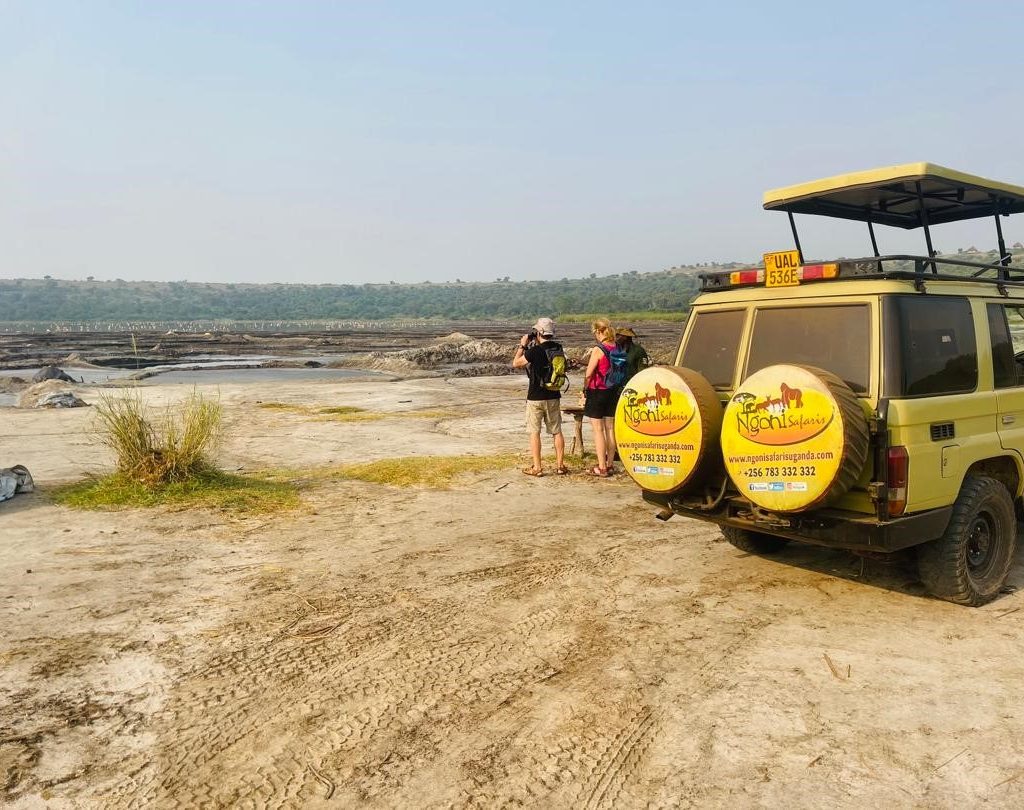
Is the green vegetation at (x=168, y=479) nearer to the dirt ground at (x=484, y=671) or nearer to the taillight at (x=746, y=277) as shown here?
the dirt ground at (x=484, y=671)

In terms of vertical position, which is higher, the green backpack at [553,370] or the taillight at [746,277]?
the taillight at [746,277]

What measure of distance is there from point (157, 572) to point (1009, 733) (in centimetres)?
568

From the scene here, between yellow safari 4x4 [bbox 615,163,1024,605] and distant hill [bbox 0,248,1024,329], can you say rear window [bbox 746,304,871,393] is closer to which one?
yellow safari 4x4 [bbox 615,163,1024,605]

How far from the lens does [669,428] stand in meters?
5.44

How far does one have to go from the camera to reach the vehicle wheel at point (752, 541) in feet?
21.6

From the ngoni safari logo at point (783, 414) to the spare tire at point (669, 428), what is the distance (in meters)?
0.33

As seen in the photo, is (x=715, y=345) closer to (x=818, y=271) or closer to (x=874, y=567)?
(x=818, y=271)

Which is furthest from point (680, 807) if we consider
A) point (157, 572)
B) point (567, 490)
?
point (567, 490)

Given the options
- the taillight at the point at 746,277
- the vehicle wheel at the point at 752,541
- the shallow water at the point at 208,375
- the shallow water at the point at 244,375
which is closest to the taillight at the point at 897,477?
the taillight at the point at 746,277

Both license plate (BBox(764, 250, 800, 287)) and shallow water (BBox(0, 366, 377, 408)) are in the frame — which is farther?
shallow water (BBox(0, 366, 377, 408))

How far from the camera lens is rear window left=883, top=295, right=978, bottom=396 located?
496 centimetres

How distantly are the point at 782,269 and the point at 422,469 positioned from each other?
230 inches


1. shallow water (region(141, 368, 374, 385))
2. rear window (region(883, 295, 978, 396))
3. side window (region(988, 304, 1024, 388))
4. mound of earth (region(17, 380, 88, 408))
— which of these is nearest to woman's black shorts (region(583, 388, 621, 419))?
side window (region(988, 304, 1024, 388))

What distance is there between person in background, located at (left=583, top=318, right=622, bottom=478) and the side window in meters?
4.45
